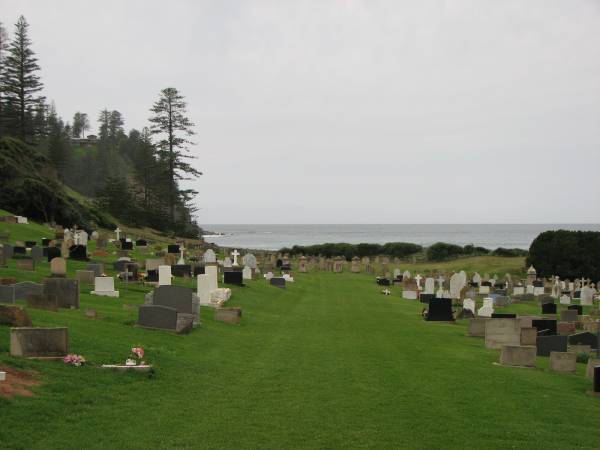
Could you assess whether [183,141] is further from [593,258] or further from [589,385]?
[589,385]

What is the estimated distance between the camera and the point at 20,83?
223 feet

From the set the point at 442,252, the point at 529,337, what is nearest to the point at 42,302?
the point at 529,337

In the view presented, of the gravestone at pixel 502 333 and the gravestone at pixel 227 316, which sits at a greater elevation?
the gravestone at pixel 227 316

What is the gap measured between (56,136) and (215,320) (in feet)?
230

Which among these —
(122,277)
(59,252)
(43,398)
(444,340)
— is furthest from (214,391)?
(59,252)

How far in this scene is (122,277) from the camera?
73.9 ft

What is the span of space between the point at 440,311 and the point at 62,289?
41.8ft

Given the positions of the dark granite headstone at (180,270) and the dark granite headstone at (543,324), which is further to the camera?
the dark granite headstone at (180,270)

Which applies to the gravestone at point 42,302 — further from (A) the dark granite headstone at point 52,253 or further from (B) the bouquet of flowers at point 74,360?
(A) the dark granite headstone at point 52,253

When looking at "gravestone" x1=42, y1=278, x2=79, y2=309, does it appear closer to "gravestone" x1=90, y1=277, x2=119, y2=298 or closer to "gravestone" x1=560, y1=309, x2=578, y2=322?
"gravestone" x1=90, y1=277, x2=119, y2=298

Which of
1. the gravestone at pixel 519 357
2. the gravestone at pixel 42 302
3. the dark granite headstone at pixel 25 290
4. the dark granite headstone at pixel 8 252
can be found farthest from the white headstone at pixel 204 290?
the gravestone at pixel 519 357

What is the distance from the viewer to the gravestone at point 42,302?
13.9 m

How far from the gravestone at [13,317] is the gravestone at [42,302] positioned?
→ 3059mm

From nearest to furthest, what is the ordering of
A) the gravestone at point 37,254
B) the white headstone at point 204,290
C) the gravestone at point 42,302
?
the gravestone at point 42,302
the white headstone at point 204,290
the gravestone at point 37,254
